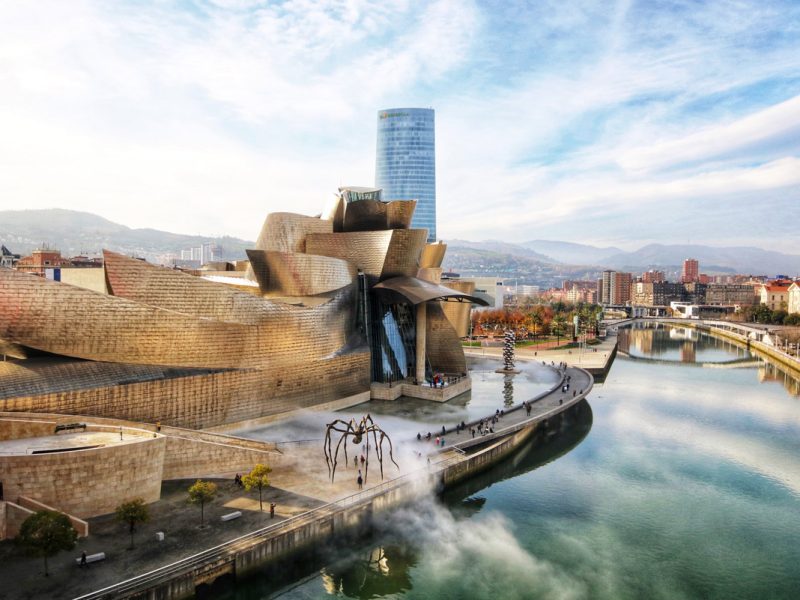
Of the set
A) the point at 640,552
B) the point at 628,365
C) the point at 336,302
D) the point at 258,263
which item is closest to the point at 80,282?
the point at 258,263

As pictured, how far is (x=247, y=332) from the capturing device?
28422 mm

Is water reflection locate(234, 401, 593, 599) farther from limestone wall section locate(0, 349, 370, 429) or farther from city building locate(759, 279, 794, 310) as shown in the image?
city building locate(759, 279, 794, 310)

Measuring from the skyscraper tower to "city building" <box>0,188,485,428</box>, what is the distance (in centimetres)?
15457

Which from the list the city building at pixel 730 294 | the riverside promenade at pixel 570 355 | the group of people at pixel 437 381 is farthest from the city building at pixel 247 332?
the city building at pixel 730 294

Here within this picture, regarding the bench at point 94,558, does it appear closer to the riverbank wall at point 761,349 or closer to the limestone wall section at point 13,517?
the limestone wall section at point 13,517

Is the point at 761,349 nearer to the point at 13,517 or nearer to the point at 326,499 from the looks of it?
the point at 326,499

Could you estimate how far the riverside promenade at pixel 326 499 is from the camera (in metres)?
15.6

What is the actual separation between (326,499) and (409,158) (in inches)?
7238

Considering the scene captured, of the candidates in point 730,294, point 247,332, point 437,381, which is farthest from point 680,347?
point 730,294

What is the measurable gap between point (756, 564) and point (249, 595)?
17.3 metres

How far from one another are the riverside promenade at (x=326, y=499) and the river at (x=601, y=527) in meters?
0.64

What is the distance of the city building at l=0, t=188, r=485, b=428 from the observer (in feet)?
71.9

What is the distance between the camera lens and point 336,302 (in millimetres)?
35438

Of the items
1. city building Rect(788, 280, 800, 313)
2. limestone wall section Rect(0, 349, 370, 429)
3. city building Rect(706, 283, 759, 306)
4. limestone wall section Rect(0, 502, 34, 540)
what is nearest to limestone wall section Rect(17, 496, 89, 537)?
limestone wall section Rect(0, 502, 34, 540)
